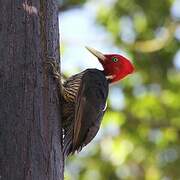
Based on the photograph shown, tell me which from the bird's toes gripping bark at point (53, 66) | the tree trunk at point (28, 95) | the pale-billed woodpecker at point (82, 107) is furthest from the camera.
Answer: the pale-billed woodpecker at point (82, 107)

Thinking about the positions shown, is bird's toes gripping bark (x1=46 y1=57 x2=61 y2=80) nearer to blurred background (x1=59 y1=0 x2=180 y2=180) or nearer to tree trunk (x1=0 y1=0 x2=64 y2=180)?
tree trunk (x1=0 y1=0 x2=64 y2=180)

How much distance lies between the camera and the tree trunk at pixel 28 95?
3951 millimetres

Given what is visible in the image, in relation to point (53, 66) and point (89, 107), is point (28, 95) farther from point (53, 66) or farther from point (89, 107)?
point (89, 107)

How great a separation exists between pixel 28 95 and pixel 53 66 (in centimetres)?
39

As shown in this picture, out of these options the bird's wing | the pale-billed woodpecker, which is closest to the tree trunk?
the pale-billed woodpecker

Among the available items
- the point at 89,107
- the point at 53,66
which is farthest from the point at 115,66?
the point at 53,66

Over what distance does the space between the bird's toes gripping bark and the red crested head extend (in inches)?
52.8

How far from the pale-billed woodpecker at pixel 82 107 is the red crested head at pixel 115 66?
592 mm

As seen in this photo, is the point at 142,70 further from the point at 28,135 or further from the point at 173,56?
the point at 28,135

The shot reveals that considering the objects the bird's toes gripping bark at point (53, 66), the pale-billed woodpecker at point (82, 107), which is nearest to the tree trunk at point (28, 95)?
the bird's toes gripping bark at point (53, 66)

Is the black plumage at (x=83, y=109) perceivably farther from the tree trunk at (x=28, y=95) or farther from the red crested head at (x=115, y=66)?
the red crested head at (x=115, y=66)

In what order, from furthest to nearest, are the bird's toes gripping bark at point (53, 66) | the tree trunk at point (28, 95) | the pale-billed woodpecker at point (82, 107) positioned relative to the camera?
the pale-billed woodpecker at point (82, 107)
the bird's toes gripping bark at point (53, 66)
the tree trunk at point (28, 95)

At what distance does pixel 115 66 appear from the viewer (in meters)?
5.88

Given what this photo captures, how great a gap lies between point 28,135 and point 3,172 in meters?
0.30
